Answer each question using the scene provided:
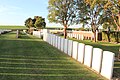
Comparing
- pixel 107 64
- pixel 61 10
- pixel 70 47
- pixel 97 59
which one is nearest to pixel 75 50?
pixel 70 47

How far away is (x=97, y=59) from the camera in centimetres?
1274

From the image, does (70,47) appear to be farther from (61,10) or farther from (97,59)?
(61,10)

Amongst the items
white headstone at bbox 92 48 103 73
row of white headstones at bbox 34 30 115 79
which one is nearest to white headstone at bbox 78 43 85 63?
row of white headstones at bbox 34 30 115 79

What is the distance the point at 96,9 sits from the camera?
48219 millimetres

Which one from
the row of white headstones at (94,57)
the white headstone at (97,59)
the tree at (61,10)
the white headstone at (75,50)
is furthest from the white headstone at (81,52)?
the tree at (61,10)

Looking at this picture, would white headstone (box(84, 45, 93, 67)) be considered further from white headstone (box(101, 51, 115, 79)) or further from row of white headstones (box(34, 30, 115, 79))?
white headstone (box(101, 51, 115, 79))

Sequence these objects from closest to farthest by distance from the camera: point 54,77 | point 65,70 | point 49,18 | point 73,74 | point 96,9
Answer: point 54,77 → point 73,74 → point 65,70 → point 96,9 → point 49,18

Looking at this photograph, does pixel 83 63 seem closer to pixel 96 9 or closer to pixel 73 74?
pixel 73 74

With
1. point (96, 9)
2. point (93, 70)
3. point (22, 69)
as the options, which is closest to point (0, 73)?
point (22, 69)

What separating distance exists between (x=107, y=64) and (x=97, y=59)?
1289mm

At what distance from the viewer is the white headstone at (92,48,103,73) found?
12420 millimetres

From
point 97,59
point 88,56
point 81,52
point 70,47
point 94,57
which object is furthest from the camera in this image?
point 70,47

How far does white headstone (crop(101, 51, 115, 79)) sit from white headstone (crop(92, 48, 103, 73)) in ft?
1.50

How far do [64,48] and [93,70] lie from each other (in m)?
8.34
